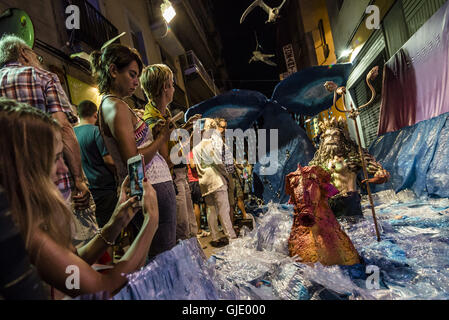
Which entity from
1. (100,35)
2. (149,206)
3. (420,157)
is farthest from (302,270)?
(100,35)

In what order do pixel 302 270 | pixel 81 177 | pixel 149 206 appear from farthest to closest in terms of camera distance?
pixel 81 177 < pixel 302 270 < pixel 149 206

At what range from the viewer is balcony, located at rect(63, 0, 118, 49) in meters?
5.29

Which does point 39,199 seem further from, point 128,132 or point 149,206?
point 128,132

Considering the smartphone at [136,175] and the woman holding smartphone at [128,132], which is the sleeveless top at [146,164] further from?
the smartphone at [136,175]

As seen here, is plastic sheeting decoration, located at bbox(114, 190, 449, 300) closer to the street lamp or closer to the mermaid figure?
the mermaid figure

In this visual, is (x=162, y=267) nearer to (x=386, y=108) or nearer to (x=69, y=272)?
(x=69, y=272)

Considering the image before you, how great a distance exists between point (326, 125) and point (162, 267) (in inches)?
139

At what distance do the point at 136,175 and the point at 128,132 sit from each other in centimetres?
39

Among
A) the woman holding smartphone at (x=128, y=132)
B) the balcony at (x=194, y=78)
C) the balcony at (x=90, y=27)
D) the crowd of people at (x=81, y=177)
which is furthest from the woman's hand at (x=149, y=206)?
the balcony at (x=194, y=78)

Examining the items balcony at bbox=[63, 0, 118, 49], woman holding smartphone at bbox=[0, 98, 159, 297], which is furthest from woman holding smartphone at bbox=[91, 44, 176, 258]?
balcony at bbox=[63, 0, 118, 49]

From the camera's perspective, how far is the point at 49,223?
0.76 meters

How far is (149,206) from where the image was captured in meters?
1.03

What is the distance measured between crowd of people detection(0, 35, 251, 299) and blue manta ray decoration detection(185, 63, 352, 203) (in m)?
4.27

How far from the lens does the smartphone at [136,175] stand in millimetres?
1086
